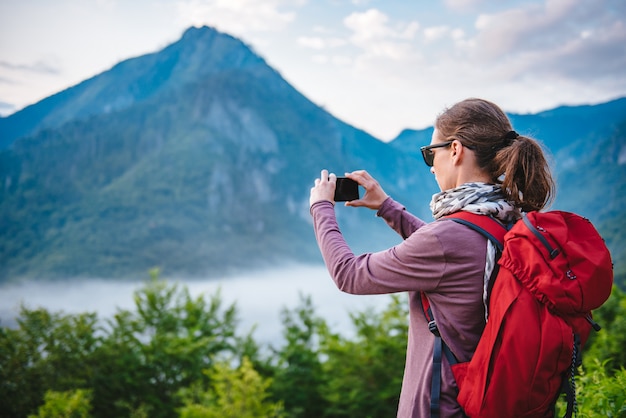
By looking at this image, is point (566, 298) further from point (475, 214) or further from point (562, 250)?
point (475, 214)

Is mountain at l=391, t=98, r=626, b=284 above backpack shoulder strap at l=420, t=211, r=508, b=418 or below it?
above

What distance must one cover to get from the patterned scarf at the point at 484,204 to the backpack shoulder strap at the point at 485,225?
14 mm

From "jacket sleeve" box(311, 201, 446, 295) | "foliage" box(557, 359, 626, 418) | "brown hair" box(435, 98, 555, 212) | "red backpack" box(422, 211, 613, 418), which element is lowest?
"foliage" box(557, 359, 626, 418)

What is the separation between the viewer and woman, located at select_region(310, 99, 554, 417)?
54.4 inches

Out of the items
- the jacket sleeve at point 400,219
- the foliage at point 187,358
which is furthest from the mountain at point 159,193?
the jacket sleeve at point 400,219

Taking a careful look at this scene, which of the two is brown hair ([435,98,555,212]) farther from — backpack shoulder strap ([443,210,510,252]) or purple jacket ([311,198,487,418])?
purple jacket ([311,198,487,418])

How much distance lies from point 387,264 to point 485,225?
1.07 ft

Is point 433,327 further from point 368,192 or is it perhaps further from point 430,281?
point 368,192

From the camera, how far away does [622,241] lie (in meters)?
78.2

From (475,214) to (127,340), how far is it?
22509 mm

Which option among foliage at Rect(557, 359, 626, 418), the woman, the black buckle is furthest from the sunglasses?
foliage at Rect(557, 359, 626, 418)

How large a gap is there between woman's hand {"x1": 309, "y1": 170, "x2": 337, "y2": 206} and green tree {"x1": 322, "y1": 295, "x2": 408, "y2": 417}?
15.0 meters

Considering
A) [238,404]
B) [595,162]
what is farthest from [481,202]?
[595,162]

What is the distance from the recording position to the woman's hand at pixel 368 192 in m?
1.90
